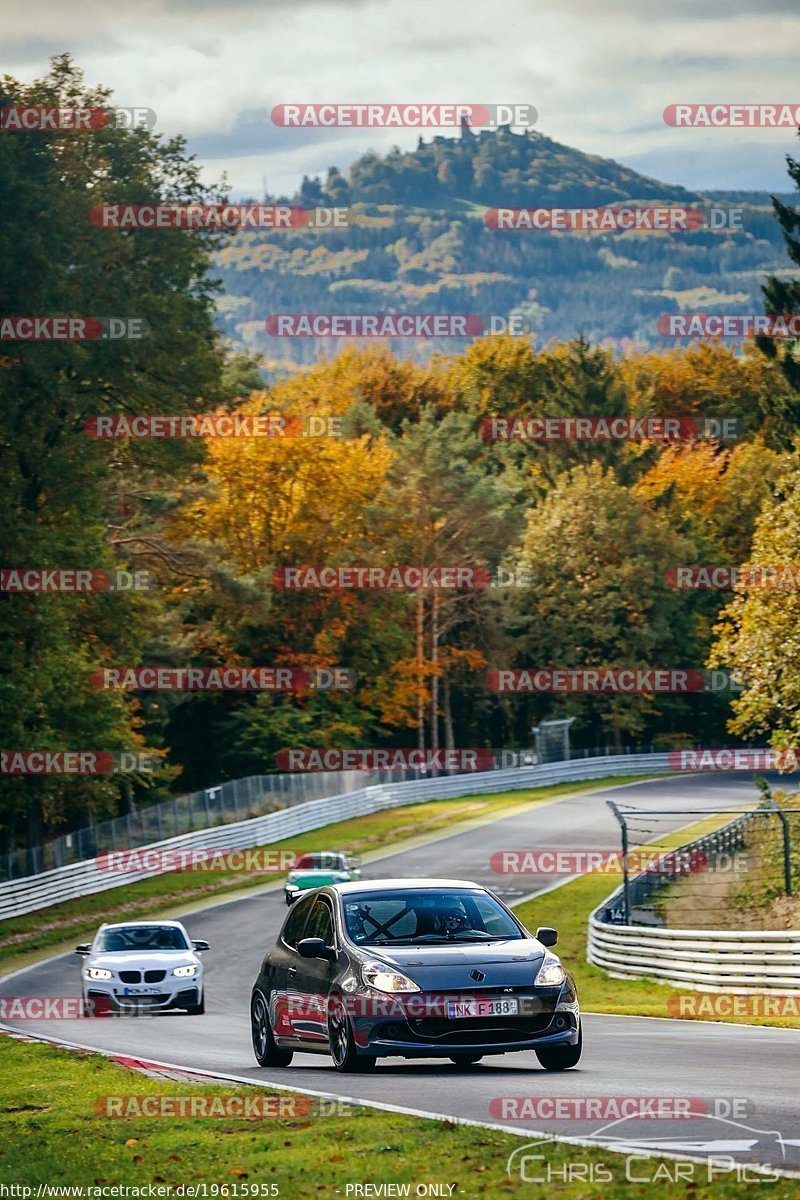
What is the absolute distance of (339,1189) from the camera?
932 centimetres

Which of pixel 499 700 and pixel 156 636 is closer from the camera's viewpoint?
pixel 156 636

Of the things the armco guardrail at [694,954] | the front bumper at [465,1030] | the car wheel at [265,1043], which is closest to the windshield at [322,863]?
the armco guardrail at [694,954]

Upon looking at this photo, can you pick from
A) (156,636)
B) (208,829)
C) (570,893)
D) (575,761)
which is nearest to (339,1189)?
(570,893)

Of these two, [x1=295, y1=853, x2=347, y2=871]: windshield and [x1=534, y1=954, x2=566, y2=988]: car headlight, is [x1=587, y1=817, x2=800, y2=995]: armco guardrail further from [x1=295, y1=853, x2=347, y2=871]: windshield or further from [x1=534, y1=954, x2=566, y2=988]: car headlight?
[x1=295, y1=853, x2=347, y2=871]: windshield

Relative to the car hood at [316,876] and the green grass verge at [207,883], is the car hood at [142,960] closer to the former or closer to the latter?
the green grass verge at [207,883]

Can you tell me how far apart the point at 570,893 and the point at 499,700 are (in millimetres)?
44842

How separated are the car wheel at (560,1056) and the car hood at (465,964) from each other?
2.18 ft

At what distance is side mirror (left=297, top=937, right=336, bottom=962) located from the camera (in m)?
14.4

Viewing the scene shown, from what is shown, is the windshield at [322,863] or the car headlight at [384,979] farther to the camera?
the windshield at [322,863]

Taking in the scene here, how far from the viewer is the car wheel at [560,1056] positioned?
13.9 metres

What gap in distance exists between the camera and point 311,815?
62.0 m

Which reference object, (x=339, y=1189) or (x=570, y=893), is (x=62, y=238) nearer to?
(x=570, y=893)

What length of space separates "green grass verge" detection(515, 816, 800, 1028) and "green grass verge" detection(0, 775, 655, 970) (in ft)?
29.7

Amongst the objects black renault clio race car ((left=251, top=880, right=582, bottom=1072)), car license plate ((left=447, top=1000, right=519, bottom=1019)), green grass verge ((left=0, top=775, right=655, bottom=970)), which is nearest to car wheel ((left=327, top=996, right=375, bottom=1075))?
black renault clio race car ((left=251, top=880, right=582, bottom=1072))
